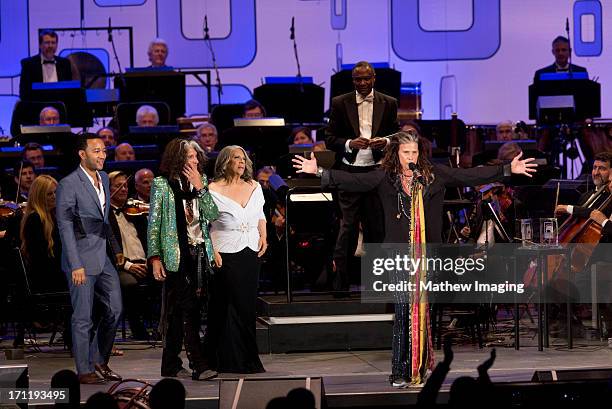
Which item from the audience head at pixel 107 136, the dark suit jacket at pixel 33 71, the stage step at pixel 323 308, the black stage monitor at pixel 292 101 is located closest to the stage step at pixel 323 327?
the stage step at pixel 323 308

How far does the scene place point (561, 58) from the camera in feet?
44.7

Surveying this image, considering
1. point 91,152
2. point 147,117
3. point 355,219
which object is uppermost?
point 147,117

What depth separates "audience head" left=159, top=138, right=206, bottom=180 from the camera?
25.0 ft

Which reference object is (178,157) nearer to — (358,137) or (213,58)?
(358,137)

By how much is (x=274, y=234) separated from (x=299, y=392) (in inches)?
250

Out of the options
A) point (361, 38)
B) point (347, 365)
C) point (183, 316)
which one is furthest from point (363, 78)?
point (361, 38)

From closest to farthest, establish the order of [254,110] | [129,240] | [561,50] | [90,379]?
[90,379] → [129,240] → [254,110] → [561,50]

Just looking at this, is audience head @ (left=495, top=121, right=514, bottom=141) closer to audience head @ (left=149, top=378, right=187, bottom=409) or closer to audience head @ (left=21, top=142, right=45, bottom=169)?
audience head @ (left=21, top=142, right=45, bottom=169)

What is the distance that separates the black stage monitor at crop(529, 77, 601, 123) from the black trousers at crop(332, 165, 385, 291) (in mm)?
4847

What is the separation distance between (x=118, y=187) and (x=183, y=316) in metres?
2.51

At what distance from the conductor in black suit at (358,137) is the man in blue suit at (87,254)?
6.56 ft

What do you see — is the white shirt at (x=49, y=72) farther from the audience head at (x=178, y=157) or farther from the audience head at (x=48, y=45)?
the audience head at (x=178, y=157)

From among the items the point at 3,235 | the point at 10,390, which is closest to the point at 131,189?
the point at 3,235

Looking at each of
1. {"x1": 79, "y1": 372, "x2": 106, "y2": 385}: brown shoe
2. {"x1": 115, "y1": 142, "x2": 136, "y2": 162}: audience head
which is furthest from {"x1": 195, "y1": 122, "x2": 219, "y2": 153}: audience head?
{"x1": 79, "y1": 372, "x2": 106, "y2": 385}: brown shoe
